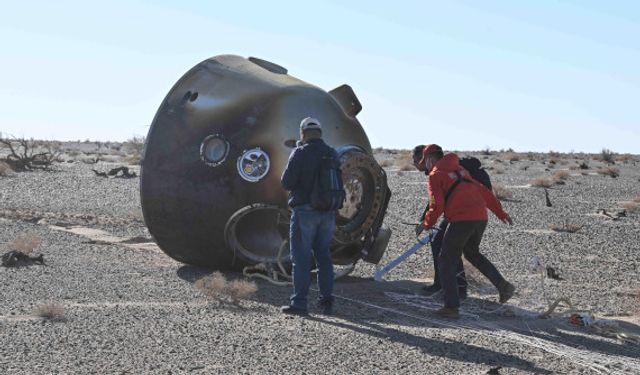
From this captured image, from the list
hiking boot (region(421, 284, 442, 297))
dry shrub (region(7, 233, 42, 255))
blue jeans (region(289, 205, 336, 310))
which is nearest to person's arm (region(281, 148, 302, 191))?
blue jeans (region(289, 205, 336, 310))

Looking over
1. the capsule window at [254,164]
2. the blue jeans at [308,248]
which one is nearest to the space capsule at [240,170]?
the capsule window at [254,164]

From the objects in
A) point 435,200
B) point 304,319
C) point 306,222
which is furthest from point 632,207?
point 304,319

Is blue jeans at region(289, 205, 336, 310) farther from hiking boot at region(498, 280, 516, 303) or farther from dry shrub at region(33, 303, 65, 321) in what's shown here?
dry shrub at region(33, 303, 65, 321)

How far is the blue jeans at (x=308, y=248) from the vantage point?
1102 centimetres

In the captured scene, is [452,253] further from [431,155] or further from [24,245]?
[24,245]

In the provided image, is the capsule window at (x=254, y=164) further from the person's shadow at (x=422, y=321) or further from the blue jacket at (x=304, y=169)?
the blue jacket at (x=304, y=169)

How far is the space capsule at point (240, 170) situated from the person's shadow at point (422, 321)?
0.46 metres

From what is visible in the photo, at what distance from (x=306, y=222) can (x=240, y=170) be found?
5.88 ft

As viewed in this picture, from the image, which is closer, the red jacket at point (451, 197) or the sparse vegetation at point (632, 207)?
the red jacket at point (451, 197)

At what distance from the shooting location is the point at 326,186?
10.9 meters

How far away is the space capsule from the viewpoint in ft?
41.4

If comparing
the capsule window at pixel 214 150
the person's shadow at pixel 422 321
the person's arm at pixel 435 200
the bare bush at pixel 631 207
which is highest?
the capsule window at pixel 214 150

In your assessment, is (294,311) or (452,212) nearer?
(294,311)

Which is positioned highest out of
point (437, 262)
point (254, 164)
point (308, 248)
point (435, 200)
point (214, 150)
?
point (214, 150)
